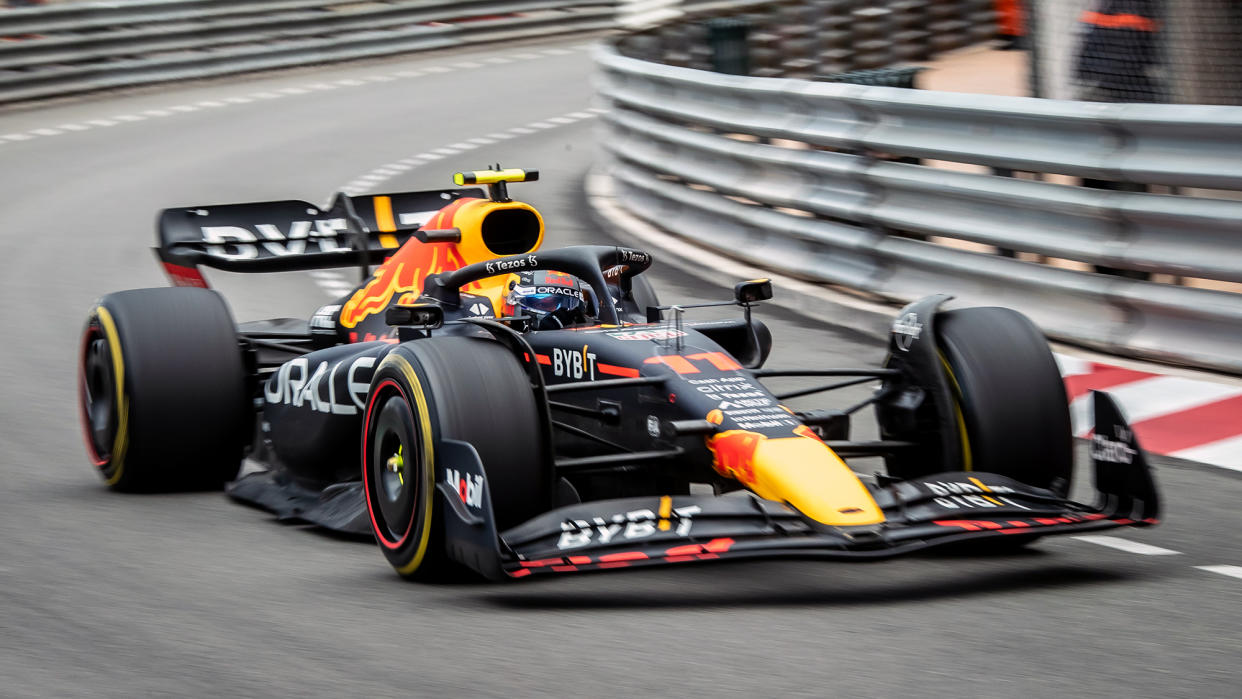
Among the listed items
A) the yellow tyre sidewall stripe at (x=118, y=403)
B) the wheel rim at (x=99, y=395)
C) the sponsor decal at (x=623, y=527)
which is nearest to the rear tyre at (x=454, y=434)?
the sponsor decal at (x=623, y=527)

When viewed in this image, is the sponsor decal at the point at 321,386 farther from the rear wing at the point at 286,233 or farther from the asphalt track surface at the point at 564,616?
the rear wing at the point at 286,233

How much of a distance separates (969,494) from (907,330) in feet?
3.12

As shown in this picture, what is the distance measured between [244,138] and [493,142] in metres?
3.17

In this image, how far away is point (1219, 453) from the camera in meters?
7.38

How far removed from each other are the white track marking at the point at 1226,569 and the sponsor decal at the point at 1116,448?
1.55 feet

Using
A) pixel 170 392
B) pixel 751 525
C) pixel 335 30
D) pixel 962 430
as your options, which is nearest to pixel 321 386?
pixel 170 392

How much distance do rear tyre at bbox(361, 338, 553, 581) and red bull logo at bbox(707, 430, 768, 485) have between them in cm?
56

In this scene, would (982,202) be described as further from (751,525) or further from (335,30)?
(335,30)

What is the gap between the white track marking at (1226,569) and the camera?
222 inches

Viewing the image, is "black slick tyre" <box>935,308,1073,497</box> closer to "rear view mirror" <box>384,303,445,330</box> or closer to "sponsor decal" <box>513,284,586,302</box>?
"sponsor decal" <box>513,284,586,302</box>

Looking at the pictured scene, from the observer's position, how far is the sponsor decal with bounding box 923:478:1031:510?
544 cm

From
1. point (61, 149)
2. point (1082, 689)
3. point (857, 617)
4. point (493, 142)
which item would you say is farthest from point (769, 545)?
point (61, 149)

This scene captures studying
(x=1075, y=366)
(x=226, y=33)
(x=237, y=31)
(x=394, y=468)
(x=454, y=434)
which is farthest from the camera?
(x=237, y=31)

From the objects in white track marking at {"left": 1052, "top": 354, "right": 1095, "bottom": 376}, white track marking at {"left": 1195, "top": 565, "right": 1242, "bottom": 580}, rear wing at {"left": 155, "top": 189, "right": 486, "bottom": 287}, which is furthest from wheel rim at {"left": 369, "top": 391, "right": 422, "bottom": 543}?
white track marking at {"left": 1052, "top": 354, "right": 1095, "bottom": 376}
